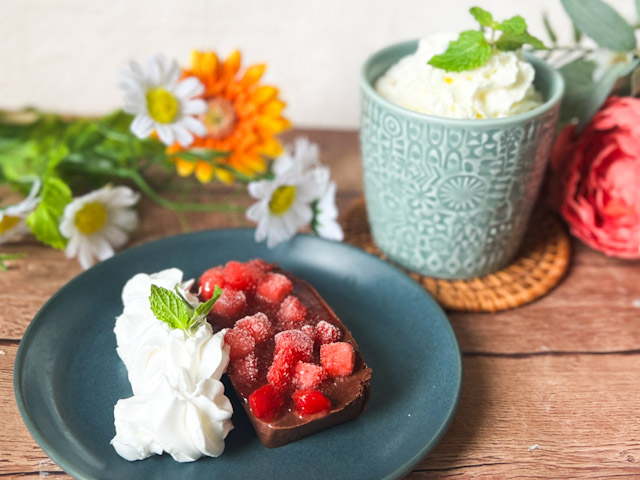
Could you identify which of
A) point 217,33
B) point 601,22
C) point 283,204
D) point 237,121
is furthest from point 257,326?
point 217,33

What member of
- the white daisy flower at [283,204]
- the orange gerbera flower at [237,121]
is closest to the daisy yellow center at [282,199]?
the white daisy flower at [283,204]

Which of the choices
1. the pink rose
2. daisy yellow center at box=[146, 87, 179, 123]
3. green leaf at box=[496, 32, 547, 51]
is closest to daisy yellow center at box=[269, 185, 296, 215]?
daisy yellow center at box=[146, 87, 179, 123]

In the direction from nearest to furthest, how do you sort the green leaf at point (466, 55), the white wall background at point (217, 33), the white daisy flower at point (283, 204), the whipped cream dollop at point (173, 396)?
the whipped cream dollop at point (173, 396) < the green leaf at point (466, 55) < the white daisy flower at point (283, 204) < the white wall background at point (217, 33)

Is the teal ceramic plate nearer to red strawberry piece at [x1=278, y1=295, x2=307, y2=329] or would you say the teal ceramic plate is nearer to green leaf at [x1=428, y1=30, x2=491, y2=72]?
red strawberry piece at [x1=278, y1=295, x2=307, y2=329]

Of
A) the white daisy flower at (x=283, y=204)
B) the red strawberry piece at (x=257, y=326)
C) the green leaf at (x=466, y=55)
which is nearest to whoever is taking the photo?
the red strawberry piece at (x=257, y=326)

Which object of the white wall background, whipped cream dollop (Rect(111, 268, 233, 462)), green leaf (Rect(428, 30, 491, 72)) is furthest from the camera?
the white wall background

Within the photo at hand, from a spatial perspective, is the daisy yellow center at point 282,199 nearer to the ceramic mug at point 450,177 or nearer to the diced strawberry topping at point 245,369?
the ceramic mug at point 450,177

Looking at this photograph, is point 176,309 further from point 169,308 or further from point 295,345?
point 295,345
